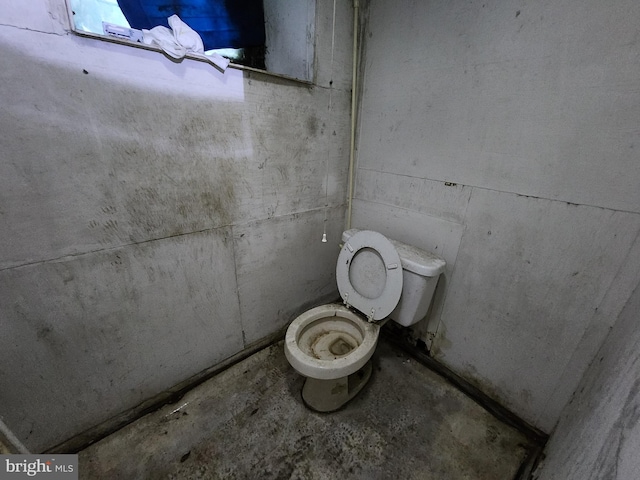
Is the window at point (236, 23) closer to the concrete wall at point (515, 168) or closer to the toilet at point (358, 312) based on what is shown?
the concrete wall at point (515, 168)

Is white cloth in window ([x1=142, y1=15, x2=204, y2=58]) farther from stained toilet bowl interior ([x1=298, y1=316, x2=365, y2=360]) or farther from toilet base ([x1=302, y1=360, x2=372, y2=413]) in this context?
toilet base ([x1=302, y1=360, x2=372, y2=413])

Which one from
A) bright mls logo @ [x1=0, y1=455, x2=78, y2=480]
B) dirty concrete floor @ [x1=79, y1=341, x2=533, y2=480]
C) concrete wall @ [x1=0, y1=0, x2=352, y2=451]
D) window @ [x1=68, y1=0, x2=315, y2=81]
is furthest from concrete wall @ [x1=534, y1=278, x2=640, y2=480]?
window @ [x1=68, y1=0, x2=315, y2=81]

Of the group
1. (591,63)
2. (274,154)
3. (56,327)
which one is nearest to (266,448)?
(56,327)

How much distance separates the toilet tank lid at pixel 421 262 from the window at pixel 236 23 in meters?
1.03

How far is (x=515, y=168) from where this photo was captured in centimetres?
108

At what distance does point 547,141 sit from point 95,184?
1658mm

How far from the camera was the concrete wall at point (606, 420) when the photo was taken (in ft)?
1.65

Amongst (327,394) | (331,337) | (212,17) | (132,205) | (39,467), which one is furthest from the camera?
(331,337)

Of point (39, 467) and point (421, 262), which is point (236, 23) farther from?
point (39, 467)

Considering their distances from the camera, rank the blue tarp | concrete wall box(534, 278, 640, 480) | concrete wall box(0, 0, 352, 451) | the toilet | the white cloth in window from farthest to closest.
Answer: the toilet < the blue tarp < the white cloth in window < concrete wall box(0, 0, 352, 451) < concrete wall box(534, 278, 640, 480)

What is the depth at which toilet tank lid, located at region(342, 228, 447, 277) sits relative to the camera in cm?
125

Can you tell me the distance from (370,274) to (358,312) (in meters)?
0.25

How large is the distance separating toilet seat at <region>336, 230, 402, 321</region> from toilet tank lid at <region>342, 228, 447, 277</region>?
63mm

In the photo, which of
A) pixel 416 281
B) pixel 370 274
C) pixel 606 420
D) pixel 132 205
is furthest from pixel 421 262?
pixel 132 205
